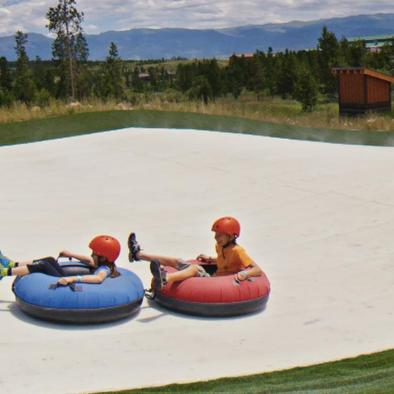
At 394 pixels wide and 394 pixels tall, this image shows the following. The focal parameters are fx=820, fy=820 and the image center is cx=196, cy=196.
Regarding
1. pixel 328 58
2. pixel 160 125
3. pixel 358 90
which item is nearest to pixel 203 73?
pixel 328 58

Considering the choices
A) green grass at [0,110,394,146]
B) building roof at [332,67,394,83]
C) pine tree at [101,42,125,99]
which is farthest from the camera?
pine tree at [101,42,125,99]

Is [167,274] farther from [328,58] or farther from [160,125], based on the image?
[328,58]

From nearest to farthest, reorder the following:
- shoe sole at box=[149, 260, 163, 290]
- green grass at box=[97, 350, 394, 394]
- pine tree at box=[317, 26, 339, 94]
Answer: green grass at box=[97, 350, 394, 394]
shoe sole at box=[149, 260, 163, 290]
pine tree at box=[317, 26, 339, 94]

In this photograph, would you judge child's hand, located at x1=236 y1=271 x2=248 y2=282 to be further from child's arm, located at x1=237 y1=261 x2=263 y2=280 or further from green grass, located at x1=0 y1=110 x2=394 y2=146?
green grass, located at x1=0 y1=110 x2=394 y2=146

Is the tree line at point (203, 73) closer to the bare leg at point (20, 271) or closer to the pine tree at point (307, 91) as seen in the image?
the pine tree at point (307, 91)

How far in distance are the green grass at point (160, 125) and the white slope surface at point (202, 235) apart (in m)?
0.86

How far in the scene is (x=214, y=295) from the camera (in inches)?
326

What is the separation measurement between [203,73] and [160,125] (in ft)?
251

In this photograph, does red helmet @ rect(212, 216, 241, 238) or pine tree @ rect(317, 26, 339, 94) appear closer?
red helmet @ rect(212, 216, 241, 238)

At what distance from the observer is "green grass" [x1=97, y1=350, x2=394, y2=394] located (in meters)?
6.03

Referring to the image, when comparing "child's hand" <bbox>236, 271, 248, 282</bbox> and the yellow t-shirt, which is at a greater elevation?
the yellow t-shirt

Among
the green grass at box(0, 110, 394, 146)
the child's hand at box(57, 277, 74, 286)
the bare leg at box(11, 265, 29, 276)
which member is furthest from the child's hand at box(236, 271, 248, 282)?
the green grass at box(0, 110, 394, 146)

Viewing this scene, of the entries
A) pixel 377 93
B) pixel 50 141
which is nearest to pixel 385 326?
pixel 50 141

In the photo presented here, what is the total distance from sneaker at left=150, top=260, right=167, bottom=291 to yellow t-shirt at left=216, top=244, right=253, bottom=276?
66 cm
